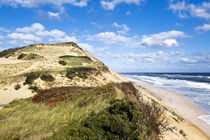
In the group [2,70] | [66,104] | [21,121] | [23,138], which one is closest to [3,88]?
[2,70]

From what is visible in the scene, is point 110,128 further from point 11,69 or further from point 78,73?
point 11,69

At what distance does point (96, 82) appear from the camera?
30312 millimetres

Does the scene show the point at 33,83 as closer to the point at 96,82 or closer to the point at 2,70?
the point at 96,82

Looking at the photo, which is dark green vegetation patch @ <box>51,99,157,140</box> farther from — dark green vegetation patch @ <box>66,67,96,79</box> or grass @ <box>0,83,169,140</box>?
dark green vegetation patch @ <box>66,67,96,79</box>

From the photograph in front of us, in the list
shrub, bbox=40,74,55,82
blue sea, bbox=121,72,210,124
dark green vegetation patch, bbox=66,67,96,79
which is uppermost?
dark green vegetation patch, bbox=66,67,96,79

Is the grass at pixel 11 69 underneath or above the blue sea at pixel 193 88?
above

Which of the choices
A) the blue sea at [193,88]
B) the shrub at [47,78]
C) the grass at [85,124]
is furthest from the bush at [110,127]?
the shrub at [47,78]

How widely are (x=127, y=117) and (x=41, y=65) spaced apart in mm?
30958

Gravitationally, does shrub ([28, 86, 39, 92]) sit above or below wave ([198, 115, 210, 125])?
above

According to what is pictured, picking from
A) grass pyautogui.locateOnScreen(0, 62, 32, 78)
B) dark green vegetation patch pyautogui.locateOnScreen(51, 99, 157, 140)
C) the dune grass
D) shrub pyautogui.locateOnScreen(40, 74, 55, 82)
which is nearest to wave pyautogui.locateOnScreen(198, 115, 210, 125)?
the dune grass

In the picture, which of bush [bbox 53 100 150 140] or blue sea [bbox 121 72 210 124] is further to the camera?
blue sea [bbox 121 72 210 124]

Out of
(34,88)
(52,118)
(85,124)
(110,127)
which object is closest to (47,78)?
(34,88)

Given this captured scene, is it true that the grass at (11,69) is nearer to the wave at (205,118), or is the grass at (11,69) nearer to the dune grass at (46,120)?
the dune grass at (46,120)

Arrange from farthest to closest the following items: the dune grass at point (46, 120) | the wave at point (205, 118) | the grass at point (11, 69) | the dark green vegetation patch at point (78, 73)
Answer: the grass at point (11, 69), the dark green vegetation patch at point (78, 73), the wave at point (205, 118), the dune grass at point (46, 120)
